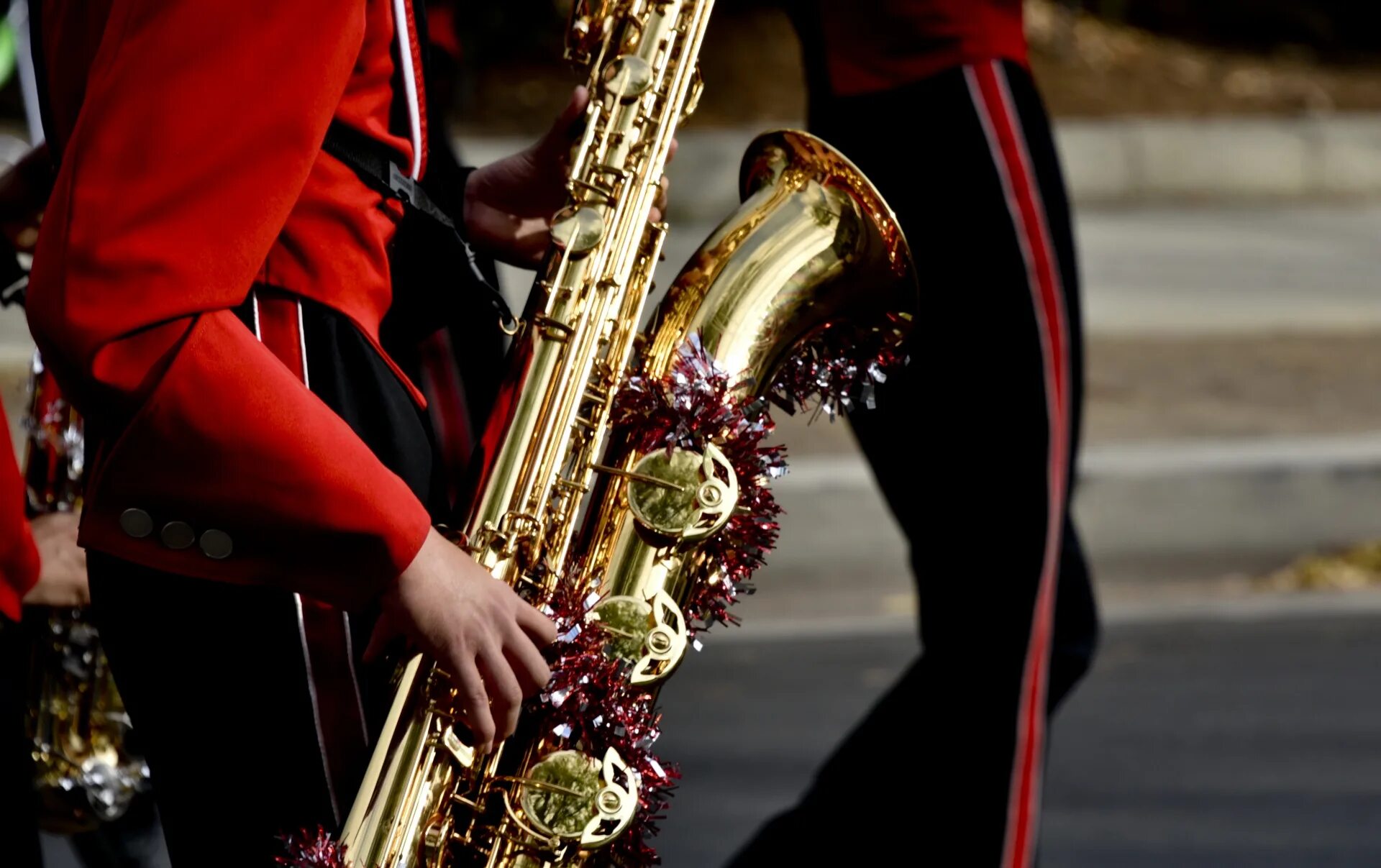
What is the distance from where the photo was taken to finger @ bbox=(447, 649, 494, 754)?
1621 mm

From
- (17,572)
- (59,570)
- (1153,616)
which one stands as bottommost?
(17,572)

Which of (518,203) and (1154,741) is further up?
(1154,741)

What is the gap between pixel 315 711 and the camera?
172 cm

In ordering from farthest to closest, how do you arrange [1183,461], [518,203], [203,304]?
1. [1183,461]
2. [518,203]
3. [203,304]

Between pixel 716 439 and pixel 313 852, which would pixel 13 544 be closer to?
pixel 313 852

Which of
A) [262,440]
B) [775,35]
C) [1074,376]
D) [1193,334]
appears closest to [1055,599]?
[1074,376]

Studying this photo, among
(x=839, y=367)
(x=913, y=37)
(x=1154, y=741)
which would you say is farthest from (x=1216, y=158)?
(x=839, y=367)

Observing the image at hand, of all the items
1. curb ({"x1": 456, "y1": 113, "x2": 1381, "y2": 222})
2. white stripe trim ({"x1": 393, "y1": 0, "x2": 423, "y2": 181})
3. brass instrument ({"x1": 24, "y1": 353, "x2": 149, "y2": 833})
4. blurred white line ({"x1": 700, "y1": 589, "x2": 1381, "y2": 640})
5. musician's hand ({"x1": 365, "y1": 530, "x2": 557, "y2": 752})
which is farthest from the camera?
curb ({"x1": 456, "y1": 113, "x2": 1381, "y2": 222})

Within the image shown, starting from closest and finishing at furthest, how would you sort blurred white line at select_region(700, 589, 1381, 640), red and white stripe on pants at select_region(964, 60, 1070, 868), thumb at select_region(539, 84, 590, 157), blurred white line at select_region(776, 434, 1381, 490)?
thumb at select_region(539, 84, 590, 157) → red and white stripe on pants at select_region(964, 60, 1070, 868) → blurred white line at select_region(700, 589, 1381, 640) → blurred white line at select_region(776, 434, 1381, 490)

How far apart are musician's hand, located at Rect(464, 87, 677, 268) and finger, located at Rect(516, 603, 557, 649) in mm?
595

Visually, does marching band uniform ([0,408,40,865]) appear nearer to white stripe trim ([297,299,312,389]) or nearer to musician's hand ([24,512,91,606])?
musician's hand ([24,512,91,606])

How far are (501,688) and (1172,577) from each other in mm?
4582

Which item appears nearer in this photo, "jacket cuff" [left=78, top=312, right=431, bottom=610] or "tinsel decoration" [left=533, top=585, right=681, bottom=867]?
"jacket cuff" [left=78, top=312, right=431, bottom=610]

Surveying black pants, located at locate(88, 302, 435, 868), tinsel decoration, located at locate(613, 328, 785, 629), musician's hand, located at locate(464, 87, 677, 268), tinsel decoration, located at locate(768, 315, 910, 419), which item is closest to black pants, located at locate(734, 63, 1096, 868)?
tinsel decoration, located at locate(768, 315, 910, 419)
